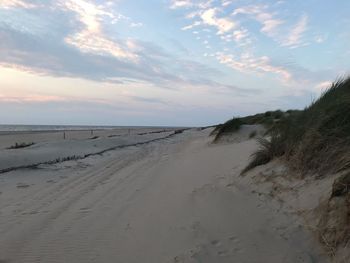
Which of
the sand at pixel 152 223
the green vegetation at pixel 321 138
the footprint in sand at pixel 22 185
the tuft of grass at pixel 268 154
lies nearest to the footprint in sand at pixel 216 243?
the sand at pixel 152 223

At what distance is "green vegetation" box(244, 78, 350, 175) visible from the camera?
5.59m

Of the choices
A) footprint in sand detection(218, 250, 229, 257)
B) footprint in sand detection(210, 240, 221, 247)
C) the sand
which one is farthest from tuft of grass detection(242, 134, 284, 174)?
footprint in sand detection(218, 250, 229, 257)

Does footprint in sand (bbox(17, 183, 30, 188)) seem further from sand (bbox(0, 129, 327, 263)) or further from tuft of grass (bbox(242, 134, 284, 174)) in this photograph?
tuft of grass (bbox(242, 134, 284, 174))

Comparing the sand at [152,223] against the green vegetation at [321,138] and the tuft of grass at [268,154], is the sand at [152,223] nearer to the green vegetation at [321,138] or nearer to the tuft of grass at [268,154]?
the tuft of grass at [268,154]

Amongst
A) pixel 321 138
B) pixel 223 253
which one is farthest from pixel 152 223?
pixel 321 138

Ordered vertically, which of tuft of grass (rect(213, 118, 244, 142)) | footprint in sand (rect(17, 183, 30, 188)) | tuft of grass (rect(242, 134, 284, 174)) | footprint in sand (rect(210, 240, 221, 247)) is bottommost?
footprint in sand (rect(210, 240, 221, 247))

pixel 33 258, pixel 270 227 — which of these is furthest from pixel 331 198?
pixel 33 258

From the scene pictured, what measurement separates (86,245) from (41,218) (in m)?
1.60

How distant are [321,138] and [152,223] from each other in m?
2.75

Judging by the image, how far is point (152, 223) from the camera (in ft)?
19.0

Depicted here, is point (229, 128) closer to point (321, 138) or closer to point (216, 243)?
point (321, 138)

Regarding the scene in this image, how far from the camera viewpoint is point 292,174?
6.20m

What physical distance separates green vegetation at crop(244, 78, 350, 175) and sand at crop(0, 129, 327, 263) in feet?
2.85

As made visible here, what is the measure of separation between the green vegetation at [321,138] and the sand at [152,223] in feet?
2.85
